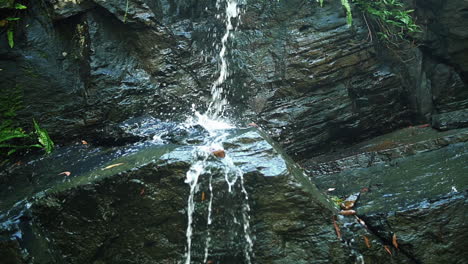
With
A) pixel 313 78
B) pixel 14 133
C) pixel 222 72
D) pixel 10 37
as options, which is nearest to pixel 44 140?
pixel 14 133

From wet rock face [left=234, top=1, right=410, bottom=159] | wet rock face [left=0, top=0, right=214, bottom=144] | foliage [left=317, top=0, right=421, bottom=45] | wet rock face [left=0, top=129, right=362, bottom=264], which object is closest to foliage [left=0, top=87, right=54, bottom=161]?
wet rock face [left=0, top=0, right=214, bottom=144]

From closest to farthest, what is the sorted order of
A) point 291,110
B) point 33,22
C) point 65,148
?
point 65,148
point 33,22
point 291,110

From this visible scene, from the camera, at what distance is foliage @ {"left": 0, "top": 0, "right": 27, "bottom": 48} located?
15.2ft

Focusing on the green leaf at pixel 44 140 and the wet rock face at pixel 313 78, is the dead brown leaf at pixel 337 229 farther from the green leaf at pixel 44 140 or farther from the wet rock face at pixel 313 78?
the green leaf at pixel 44 140

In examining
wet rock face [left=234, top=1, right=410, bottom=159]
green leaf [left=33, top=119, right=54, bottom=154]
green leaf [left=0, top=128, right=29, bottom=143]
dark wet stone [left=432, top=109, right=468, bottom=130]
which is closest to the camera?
green leaf [left=0, top=128, right=29, bottom=143]

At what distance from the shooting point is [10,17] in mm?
4715

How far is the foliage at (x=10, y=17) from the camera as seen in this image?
4.63 metres

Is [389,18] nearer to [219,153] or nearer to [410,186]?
[410,186]

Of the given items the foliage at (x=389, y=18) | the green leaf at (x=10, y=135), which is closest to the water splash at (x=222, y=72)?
the foliage at (x=389, y=18)

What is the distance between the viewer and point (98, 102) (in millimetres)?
5020

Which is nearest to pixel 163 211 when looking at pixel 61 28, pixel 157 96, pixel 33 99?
pixel 157 96

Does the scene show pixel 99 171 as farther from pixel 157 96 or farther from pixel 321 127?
A: pixel 321 127

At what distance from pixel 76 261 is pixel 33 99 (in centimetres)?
248

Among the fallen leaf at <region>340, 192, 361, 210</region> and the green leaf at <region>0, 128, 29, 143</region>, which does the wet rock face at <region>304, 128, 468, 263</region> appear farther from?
the green leaf at <region>0, 128, 29, 143</region>
